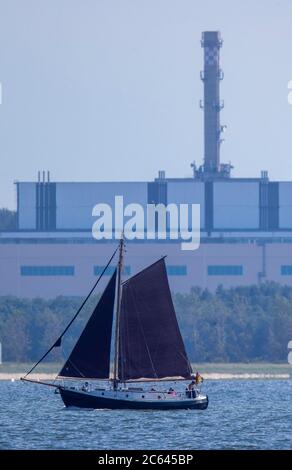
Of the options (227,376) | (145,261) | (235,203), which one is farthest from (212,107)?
(227,376)

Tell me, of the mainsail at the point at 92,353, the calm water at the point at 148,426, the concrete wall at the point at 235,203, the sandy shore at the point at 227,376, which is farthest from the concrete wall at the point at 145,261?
the mainsail at the point at 92,353

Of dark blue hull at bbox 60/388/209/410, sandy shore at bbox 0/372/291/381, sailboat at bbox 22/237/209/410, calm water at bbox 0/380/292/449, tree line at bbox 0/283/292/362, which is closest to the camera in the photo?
calm water at bbox 0/380/292/449

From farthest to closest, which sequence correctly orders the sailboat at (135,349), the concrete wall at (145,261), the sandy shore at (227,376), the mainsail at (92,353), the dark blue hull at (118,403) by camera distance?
the concrete wall at (145,261) < the sandy shore at (227,376) < the dark blue hull at (118,403) < the sailboat at (135,349) < the mainsail at (92,353)

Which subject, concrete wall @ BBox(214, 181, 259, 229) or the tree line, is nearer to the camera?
the tree line

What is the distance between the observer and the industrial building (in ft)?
583

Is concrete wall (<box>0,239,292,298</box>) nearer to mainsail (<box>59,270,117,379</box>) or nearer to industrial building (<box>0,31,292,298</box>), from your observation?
industrial building (<box>0,31,292,298</box>)

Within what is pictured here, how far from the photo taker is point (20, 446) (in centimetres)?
7938

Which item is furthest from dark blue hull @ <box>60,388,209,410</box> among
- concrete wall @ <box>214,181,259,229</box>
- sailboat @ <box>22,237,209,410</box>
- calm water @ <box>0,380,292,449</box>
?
concrete wall @ <box>214,181,259,229</box>

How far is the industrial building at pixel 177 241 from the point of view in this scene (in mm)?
177750

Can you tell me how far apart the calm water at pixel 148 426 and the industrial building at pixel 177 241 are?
62.8 metres

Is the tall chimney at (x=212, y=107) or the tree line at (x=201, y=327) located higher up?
the tall chimney at (x=212, y=107)

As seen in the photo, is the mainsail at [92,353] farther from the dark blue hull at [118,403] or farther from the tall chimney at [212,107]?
the tall chimney at [212,107]

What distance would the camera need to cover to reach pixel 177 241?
593 feet
